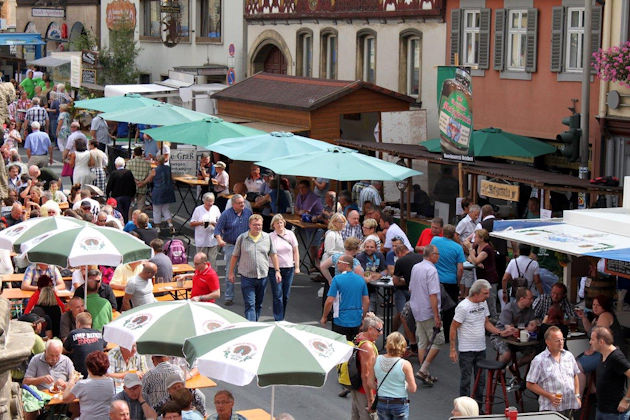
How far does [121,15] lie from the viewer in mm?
43344

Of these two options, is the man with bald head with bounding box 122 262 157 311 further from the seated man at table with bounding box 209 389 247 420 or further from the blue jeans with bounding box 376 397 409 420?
the seated man at table with bounding box 209 389 247 420

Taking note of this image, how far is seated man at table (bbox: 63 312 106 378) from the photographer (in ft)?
39.5

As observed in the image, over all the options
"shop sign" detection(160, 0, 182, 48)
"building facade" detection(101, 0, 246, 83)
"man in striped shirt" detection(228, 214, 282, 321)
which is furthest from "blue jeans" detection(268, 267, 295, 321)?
"shop sign" detection(160, 0, 182, 48)

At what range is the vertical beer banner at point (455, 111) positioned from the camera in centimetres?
1892

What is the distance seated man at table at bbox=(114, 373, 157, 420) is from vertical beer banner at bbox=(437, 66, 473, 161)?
991 cm

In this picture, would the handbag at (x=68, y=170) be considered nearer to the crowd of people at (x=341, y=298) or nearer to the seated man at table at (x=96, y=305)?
the crowd of people at (x=341, y=298)

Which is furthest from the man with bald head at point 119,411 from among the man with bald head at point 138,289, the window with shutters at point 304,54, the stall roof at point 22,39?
the stall roof at point 22,39

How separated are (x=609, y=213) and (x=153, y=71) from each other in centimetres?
3021

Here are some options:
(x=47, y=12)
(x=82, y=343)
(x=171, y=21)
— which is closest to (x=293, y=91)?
(x=82, y=343)

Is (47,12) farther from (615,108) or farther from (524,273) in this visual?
(524,273)

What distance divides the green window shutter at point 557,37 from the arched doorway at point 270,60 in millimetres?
13062

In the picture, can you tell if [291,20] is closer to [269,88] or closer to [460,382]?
[269,88]

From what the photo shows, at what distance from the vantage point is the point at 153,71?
137 ft

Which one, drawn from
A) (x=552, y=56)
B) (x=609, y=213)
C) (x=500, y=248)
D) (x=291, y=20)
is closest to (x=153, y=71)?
(x=291, y=20)
